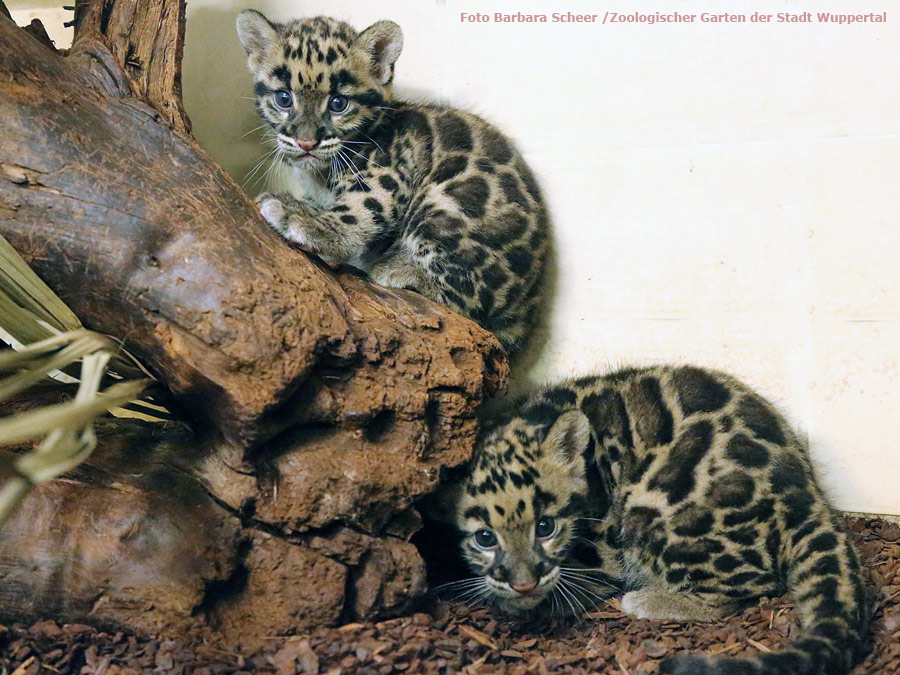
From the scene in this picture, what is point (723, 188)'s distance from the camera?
175 inches

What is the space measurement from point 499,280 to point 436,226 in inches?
17.3

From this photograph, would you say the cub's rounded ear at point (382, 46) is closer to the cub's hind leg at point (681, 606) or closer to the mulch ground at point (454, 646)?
the mulch ground at point (454, 646)

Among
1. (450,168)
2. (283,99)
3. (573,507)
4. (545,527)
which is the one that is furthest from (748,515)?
(283,99)

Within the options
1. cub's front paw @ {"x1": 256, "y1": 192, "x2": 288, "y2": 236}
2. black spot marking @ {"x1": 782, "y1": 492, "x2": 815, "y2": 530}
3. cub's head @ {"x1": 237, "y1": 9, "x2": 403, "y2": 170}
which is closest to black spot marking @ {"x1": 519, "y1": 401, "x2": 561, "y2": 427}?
black spot marking @ {"x1": 782, "y1": 492, "x2": 815, "y2": 530}

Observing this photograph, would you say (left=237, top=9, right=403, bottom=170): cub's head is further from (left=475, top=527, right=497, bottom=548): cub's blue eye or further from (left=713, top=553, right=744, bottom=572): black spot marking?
(left=713, top=553, right=744, bottom=572): black spot marking

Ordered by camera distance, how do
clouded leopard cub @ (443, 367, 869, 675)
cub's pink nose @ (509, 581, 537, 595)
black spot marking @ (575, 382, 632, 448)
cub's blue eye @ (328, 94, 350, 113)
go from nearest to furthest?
cub's pink nose @ (509, 581, 537, 595), clouded leopard cub @ (443, 367, 869, 675), black spot marking @ (575, 382, 632, 448), cub's blue eye @ (328, 94, 350, 113)

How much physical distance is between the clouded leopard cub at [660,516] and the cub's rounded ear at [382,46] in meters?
2.03

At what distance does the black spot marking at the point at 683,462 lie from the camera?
12.9ft

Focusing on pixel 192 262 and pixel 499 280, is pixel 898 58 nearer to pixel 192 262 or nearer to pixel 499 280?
pixel 499 280

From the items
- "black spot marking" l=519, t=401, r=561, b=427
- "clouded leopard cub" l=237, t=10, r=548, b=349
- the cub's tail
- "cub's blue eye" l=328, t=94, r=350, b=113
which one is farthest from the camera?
"cub's blue eye" l=328, t=94, r=350, b=113

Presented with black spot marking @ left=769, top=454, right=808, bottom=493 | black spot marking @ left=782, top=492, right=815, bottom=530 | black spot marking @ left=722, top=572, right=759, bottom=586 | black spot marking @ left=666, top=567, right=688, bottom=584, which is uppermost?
black spot marking @ left=769, top=454, right=808, bottom=493

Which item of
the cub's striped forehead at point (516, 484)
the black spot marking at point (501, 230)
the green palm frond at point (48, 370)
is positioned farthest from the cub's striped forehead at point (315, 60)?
the cub's striped forehead at point (516, 484)

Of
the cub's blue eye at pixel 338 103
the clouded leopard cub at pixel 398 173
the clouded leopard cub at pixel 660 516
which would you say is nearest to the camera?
the clouded leopard cub at pixel 660 516

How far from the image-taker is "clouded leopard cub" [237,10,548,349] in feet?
14.4
